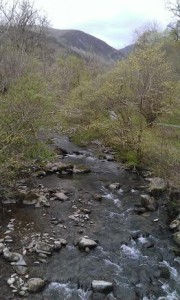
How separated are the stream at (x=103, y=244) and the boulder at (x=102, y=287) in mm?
147

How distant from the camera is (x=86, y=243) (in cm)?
1295

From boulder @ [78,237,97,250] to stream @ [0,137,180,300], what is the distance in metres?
0.17

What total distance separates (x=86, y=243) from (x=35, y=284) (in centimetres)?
304

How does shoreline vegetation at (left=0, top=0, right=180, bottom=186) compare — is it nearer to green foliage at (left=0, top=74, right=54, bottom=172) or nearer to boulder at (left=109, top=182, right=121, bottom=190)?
green foliage at (left=0, top=74, right=54, bottom=172)

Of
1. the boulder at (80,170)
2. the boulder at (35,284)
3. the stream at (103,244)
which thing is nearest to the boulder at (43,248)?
the stream at (103,244)

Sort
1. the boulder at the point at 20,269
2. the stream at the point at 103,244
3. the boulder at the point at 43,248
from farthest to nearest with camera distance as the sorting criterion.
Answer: the boulder at the point at 43,248 → the boulder at the point at 20,269 → the stream at the point at 103,244

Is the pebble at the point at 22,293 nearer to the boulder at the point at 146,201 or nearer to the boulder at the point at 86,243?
the boulder at the point at 86,243

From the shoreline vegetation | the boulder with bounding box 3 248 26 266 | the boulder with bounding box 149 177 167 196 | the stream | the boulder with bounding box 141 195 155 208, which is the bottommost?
the stream

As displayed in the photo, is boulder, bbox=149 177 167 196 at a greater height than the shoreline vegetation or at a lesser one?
lesser

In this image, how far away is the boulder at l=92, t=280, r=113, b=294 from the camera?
10.5m

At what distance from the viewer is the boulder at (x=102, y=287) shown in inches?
413

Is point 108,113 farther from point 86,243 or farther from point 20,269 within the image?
point 20,269

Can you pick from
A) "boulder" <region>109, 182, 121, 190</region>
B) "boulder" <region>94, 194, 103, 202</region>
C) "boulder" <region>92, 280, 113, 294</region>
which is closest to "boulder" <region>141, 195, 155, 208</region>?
"boulder" <region>94, 194, 103, 202</region>

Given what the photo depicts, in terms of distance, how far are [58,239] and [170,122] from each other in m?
16.3
